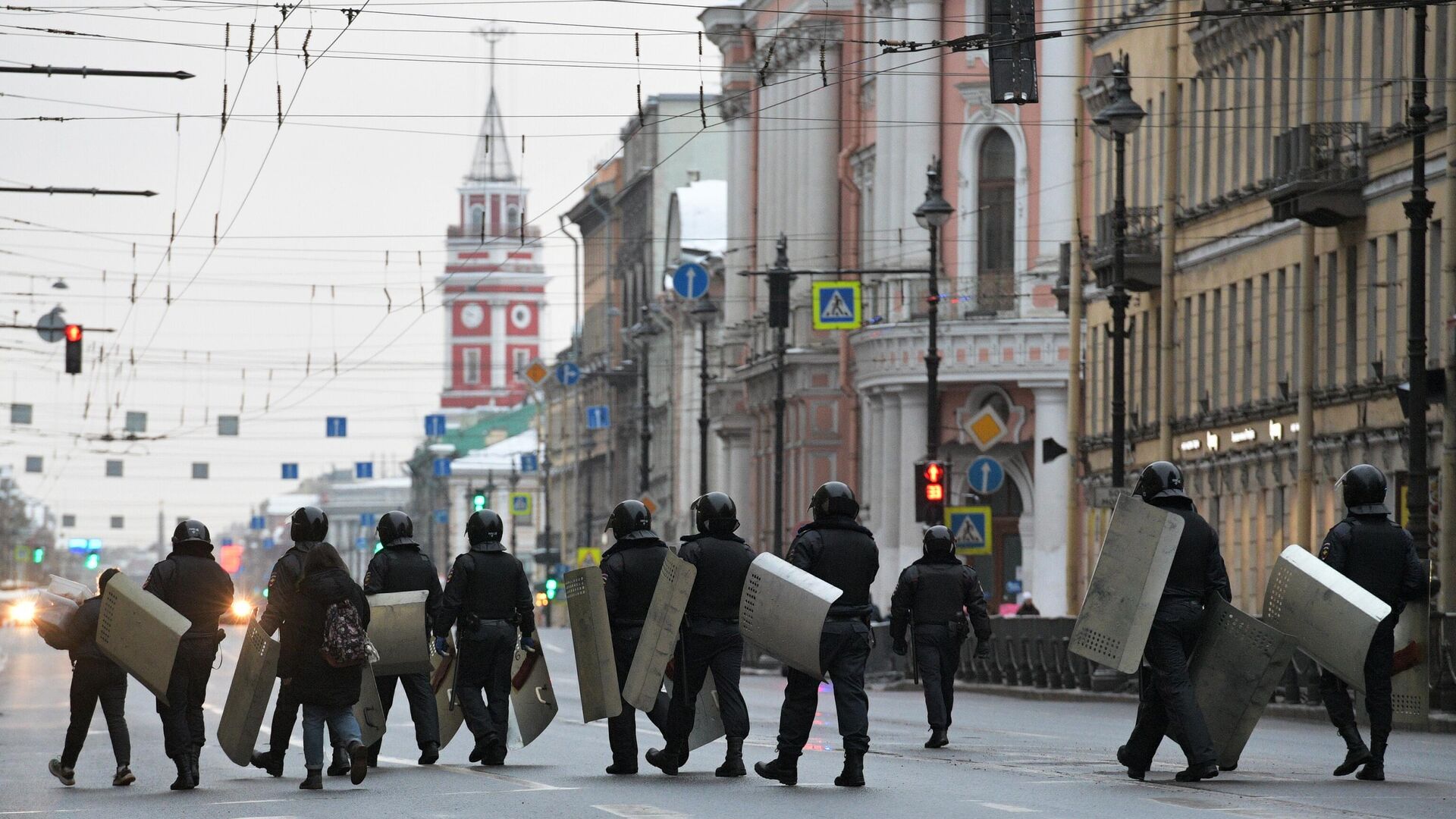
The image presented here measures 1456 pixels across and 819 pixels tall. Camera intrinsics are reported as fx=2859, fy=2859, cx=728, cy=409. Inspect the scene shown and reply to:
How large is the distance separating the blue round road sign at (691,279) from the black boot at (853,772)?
4803 cm

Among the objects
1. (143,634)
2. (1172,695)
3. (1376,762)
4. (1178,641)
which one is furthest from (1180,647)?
(143,634)

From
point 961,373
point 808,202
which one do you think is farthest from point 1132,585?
point 808,202

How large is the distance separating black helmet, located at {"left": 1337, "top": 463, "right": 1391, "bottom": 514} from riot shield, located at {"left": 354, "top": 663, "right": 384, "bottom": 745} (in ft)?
20.9

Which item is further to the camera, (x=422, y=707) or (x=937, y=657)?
(x=937, y=657)

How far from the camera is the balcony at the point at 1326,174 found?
38.5 meters

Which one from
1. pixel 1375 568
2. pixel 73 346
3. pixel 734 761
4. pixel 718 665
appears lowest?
pixel 734 761

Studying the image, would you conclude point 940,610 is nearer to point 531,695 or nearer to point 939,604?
point 939,604

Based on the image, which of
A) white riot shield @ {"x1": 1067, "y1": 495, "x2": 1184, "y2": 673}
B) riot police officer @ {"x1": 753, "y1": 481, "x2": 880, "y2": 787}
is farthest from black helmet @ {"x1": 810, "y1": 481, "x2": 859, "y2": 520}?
white riot shield @ {"x1": 1067, "y1": 495, "x2": 1184, "y2": 673}

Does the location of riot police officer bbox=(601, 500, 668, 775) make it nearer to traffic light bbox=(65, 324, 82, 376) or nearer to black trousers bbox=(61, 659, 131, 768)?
black trousers bbox=(61, 659, 131, 768)

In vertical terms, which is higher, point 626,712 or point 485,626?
point 485,626

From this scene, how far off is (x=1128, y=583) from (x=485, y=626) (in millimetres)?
4684

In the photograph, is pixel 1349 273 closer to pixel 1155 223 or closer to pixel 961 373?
pixel 1155 223

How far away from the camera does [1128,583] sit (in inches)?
645

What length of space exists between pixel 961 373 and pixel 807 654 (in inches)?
1648
